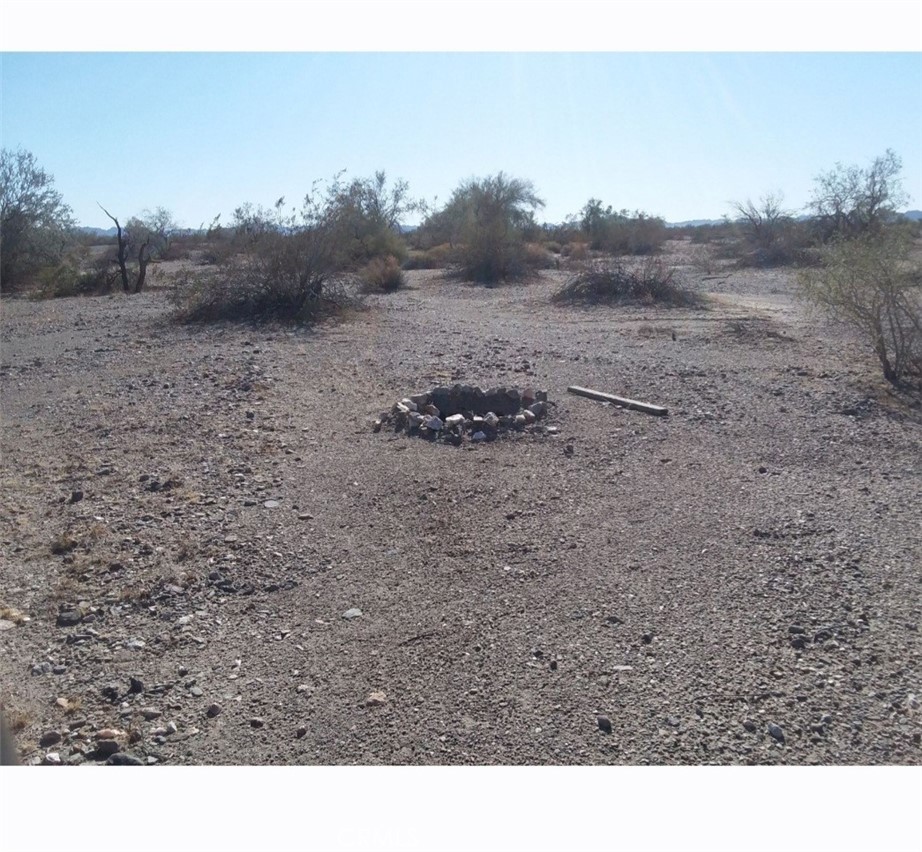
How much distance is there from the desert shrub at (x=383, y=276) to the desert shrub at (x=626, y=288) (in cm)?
612

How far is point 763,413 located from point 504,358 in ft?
14.2

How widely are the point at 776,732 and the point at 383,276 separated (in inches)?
920

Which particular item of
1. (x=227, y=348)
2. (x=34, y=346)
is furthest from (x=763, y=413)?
(x=34, y=346)

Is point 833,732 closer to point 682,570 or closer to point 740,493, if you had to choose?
point 682,570

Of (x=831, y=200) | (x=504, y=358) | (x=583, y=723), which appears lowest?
(x=583, y=723)

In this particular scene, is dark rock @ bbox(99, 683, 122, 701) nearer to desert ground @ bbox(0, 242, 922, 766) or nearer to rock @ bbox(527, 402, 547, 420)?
desert ground @ bbox(0, 242, 922, 766)

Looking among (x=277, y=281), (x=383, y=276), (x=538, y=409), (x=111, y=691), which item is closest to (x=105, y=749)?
(x=111, y=691)

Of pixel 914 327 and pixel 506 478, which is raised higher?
pixel 914 327

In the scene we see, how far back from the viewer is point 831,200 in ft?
118

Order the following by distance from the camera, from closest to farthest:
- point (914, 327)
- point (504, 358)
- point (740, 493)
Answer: point (740, 493) → point (914, 327) → point (504, 358)

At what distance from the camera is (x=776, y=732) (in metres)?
3.45

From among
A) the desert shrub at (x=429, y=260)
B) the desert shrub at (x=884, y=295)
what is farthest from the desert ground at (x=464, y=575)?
the desert shrub at (x=429, y=260)

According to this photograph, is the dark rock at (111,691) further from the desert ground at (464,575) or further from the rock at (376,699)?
the rock at (376,699)

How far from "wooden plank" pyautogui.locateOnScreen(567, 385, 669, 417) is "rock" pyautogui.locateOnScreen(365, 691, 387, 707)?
5.87 m
